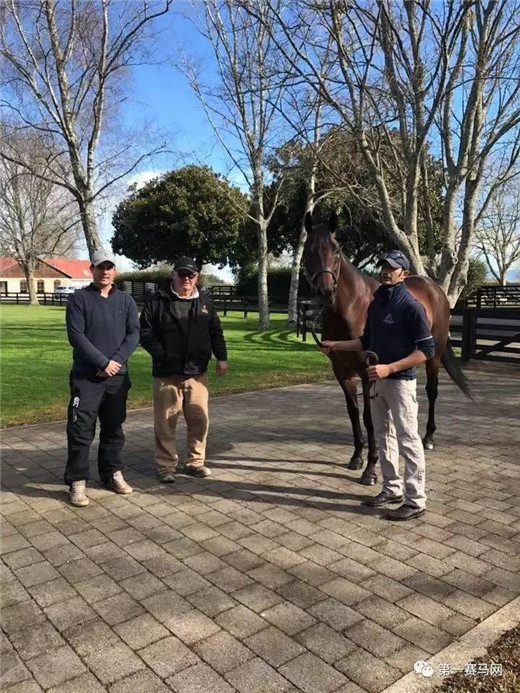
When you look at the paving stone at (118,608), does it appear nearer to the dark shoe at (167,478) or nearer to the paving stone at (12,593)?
the paving stone at (12,593)

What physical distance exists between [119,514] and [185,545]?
0.77 m

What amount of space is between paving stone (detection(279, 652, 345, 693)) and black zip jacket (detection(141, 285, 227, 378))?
2.78m

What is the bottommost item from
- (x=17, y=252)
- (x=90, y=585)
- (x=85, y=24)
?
(x=90, y=585)

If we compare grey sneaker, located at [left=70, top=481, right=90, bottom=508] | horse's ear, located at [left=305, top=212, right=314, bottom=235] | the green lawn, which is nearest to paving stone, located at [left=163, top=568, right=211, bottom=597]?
grey sneaker, located at [left=70, top=481, right=90, bottom=508]

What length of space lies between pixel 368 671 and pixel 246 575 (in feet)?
3.37

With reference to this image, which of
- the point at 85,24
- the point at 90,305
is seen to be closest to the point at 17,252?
the point at 85,24

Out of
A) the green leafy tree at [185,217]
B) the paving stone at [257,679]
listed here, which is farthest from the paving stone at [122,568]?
the green leafy tree at [185,217]

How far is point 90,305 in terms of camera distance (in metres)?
4.44

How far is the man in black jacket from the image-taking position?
484cm

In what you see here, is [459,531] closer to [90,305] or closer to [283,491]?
[283,491]

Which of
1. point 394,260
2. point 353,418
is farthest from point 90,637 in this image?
point 353,418

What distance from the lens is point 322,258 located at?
4.55m

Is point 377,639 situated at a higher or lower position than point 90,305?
lower

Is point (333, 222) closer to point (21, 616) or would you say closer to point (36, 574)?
point (36, 574)
